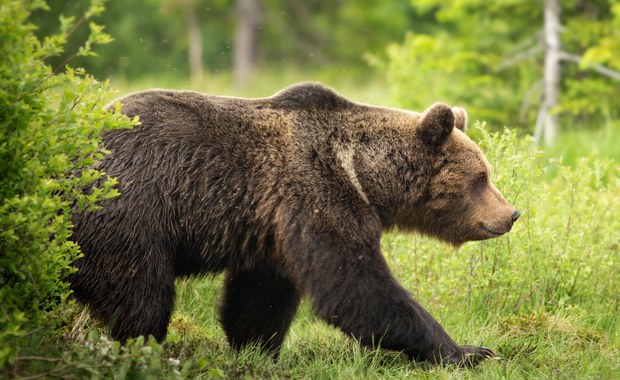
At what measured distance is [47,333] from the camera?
405 centimetres

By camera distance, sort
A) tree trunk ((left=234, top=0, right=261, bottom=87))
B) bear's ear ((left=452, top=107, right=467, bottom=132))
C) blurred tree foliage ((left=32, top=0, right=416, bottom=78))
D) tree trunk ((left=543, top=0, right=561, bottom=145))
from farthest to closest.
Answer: tree trunk ((left=234, top=0, right=261, bottom=87)) → blurred tree foliage ((left=32, top=0, right=416, bottom=78)) → tree trunk ((left=543, top=0, right=561, bottom=145)) → bear's ear ((left=452, top=107, right=467, bottom=132))

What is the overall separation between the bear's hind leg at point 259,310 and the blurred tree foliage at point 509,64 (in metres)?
5.57

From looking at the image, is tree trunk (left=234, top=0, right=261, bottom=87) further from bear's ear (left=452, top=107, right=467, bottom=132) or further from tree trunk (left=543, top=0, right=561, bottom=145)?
bear's ear (left=452, top=107, right=467, bottom=132)

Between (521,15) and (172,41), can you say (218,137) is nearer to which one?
(521,15)

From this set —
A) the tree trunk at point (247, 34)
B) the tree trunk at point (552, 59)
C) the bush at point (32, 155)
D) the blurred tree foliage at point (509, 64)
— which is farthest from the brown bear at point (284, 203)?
the tree trunk at point (247, 34)

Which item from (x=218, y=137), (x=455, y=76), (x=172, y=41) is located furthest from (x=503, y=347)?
(x=172, y=41)

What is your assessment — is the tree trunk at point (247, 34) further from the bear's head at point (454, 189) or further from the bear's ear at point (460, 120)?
the bear's head at point (454, 189)

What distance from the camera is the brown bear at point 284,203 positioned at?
4.45 meters

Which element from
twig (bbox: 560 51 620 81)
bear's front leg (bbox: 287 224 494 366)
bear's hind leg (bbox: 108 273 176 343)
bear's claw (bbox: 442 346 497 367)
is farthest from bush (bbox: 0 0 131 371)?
twig (bbox: 560 51 620 81)

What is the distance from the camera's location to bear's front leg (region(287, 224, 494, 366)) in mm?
4484

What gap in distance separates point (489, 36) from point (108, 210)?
8533 millimetres

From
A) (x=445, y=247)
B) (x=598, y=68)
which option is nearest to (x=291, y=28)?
(x=598, y=68)

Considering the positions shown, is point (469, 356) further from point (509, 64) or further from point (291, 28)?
point (291, 28)

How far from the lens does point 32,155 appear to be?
3666mm
